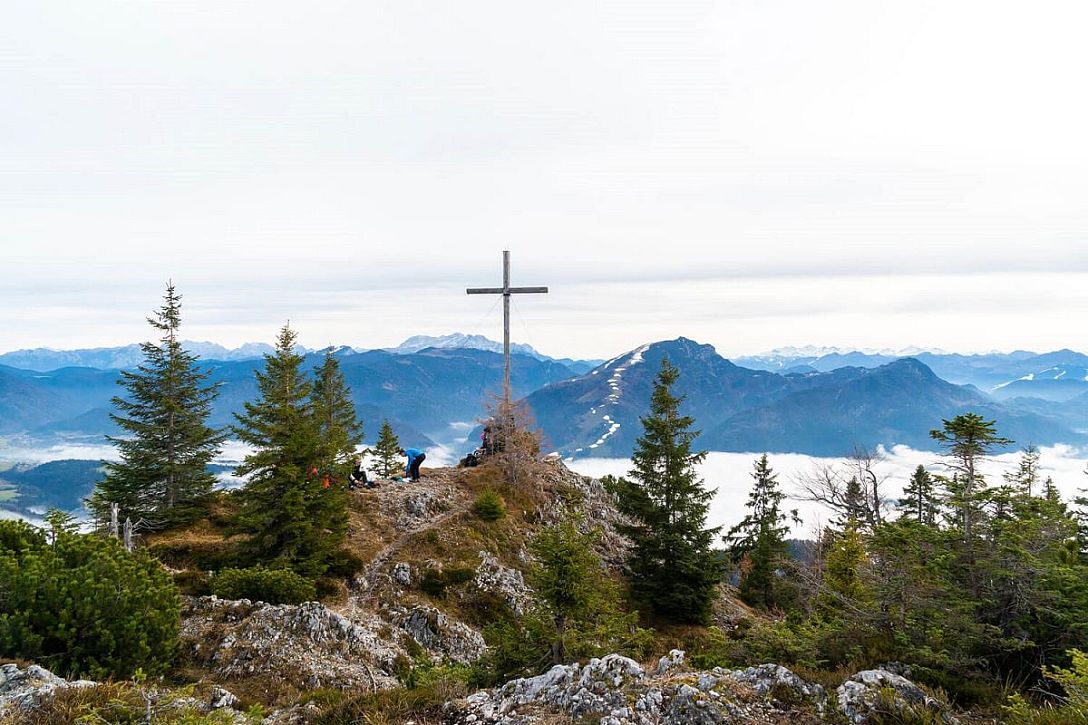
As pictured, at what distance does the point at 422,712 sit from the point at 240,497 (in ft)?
48.9

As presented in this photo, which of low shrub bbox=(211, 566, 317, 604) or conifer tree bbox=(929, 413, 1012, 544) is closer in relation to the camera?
conifer tree bbox=(929, 413, 1012, 544)

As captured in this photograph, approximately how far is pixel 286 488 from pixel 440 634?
828cm

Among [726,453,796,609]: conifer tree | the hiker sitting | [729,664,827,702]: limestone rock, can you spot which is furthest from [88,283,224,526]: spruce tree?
[726,453,796,609]: conifer tree

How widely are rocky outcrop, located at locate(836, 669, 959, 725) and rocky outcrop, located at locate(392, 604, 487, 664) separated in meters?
14.3

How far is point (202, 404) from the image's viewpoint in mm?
30719

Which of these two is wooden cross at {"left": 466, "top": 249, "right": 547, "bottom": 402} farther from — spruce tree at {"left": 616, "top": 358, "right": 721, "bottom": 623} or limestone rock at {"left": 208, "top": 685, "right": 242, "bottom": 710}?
limestone rock at {"left": 208, "top": 685, "right": 242, "bottom": 710}

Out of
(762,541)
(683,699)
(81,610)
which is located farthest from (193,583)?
(762,541)

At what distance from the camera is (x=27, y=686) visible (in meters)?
8.76

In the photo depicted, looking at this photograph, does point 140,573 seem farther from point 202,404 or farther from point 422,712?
point 202,404

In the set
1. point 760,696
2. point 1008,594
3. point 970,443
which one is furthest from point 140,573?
point 970,443

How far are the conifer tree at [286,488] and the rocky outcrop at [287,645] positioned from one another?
3124 mm

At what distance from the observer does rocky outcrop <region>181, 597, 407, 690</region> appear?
14406 mm

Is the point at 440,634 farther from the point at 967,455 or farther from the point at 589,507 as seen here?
the point at 967,455

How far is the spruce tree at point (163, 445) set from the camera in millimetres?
27531
